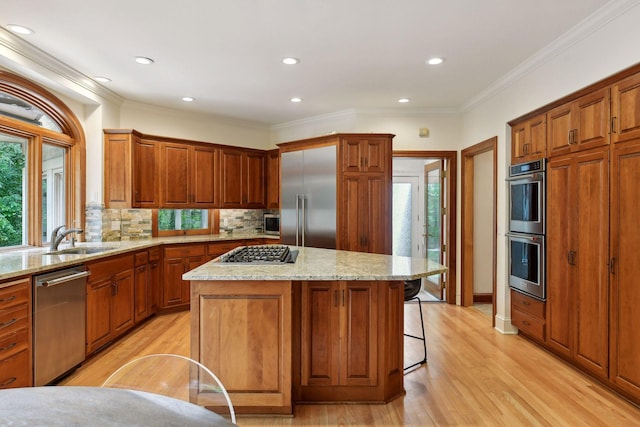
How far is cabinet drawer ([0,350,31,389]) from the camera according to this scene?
7.38ft

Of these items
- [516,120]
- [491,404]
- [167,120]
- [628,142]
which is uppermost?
[167,120]

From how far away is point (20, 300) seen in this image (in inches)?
92.9

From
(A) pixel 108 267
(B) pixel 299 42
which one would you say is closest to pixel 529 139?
(B) pixel 299 42

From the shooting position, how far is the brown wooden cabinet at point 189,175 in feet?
16.1

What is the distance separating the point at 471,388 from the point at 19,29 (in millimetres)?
4321

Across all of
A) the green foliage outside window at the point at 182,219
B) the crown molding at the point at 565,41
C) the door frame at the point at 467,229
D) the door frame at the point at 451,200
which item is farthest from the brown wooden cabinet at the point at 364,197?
the green foliage outside window at the point at 182,219

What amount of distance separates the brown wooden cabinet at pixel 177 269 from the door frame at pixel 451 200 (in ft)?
9.62

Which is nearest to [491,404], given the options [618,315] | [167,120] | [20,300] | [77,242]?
[618,315]

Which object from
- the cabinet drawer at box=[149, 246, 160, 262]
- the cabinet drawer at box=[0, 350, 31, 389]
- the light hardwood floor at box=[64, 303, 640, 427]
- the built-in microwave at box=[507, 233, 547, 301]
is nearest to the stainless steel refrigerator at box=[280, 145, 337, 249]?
the cabinet drawer at box=[149, 246, 160, 262]

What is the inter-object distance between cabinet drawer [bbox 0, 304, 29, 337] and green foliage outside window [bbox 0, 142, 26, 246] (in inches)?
55.4

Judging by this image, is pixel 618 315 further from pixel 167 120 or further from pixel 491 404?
pixel 167 120

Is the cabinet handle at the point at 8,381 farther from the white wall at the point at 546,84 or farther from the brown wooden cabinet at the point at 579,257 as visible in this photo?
the white wall at the point at 546,84

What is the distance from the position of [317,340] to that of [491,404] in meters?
1.21

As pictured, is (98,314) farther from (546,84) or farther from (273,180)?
(546,84)
